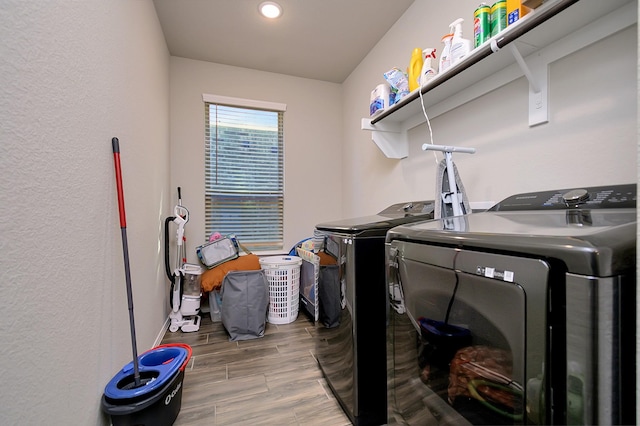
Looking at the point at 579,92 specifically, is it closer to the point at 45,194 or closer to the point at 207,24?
the point at 45,194

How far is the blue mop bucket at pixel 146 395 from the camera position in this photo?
101cm

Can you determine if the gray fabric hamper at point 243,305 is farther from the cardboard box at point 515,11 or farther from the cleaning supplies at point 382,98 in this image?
the cardboard box at point 515,11

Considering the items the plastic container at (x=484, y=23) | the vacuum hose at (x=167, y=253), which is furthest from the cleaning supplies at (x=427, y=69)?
the vacuum hose at (x=167, y=253)

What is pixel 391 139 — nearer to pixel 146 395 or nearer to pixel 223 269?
pixel 223 269

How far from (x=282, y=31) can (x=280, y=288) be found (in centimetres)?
228

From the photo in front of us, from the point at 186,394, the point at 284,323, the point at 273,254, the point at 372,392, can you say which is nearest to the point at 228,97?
the point at 273,254

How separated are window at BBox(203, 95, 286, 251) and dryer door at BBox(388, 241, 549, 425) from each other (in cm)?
224

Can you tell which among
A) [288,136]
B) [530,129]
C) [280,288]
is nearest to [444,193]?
[530,129]

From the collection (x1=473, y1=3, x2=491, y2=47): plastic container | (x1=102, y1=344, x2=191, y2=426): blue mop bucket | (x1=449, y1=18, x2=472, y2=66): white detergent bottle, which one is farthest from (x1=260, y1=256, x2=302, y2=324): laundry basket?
(x1=473, y1=3, x2=491, y2=47): plastic container

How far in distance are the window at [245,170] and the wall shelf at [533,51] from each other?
1.73m

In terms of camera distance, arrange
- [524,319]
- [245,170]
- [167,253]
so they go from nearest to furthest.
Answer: [524,319], [167,253], [245,170]

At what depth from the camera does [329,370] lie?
1.50m

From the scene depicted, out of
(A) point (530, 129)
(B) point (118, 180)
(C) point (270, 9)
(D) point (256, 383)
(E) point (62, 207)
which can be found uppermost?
(C) point (270, 9)

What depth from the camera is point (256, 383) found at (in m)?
1.56
